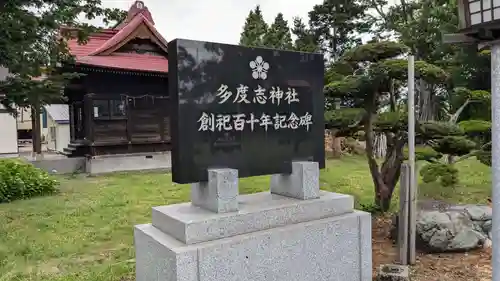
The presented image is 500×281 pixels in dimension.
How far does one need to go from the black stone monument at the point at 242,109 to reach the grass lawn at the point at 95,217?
177cm

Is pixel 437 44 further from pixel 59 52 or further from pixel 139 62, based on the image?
pixel 59 52

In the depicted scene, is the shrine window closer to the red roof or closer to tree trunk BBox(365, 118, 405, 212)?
the red roof

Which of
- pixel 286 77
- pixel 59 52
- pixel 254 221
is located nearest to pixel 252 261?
pixel 254 221

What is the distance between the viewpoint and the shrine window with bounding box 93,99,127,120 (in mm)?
11703

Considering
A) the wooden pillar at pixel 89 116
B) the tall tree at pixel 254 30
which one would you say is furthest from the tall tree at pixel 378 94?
the tall tree at pixel 254 30

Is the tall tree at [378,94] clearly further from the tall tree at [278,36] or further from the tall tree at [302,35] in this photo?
the tall tree at [302,35]

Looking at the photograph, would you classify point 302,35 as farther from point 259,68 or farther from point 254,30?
point 259,68

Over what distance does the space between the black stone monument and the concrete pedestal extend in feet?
0.73

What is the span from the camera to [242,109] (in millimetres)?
3303

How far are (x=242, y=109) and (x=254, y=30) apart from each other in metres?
15.8

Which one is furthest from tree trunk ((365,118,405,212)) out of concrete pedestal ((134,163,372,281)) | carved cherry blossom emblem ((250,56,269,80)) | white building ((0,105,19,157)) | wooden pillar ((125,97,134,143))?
white building ((0,105,19,157))

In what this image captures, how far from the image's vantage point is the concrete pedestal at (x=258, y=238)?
2852 mm

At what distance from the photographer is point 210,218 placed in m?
2.94

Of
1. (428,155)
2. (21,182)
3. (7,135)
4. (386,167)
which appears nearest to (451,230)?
(428,155)
